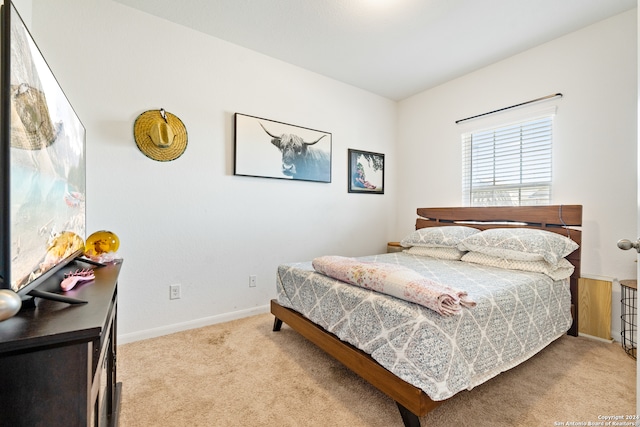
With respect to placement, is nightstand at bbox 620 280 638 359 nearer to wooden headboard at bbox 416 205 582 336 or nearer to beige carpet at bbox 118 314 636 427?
beige carpet at bbox 118 314 636 427

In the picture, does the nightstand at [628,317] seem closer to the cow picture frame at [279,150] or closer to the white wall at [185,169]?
the white wall at [185,169]

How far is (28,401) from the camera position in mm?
619

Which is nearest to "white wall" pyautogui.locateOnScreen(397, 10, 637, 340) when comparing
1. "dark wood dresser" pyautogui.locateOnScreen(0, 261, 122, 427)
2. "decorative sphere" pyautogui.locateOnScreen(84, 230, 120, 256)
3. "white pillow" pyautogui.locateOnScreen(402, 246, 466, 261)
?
"white pillow" pyautogui.locateOnScreen(402, 246, 466, 261)

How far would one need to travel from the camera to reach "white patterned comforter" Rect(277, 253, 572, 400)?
4.06 ft

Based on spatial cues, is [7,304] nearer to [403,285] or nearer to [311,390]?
[403,285]

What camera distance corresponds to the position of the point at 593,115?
2.41 meters

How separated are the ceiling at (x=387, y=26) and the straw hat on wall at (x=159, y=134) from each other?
0.81 m

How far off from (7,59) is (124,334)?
7.06ft

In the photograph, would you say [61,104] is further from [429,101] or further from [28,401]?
[429,101]

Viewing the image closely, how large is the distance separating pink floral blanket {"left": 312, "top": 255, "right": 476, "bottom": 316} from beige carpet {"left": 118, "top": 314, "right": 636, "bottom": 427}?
585mm

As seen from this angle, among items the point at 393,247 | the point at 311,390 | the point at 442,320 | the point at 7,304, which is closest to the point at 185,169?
the point at 311,390

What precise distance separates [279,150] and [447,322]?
2230 millimetres

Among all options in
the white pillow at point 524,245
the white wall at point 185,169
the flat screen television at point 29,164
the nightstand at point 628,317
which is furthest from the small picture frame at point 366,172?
the flat screen television at point 29,164

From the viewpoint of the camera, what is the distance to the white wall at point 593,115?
223 centimetres
